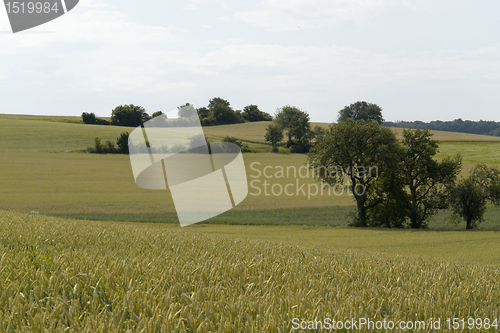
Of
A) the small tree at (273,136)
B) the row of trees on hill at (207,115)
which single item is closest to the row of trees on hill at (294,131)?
the small tree at (273,136)

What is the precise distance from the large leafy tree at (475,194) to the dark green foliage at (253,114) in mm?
117816

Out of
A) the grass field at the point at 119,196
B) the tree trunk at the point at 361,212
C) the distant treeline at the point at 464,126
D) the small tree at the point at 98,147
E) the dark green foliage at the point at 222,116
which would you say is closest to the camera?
the tree trunk at the point at 361,212

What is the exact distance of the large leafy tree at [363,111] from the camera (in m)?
114

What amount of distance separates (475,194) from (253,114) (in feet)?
398

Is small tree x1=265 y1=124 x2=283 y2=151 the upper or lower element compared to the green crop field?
upper

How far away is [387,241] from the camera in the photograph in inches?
829

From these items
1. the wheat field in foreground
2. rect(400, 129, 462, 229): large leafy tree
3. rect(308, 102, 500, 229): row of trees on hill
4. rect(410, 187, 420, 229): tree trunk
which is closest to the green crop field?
the wheat field in foreground

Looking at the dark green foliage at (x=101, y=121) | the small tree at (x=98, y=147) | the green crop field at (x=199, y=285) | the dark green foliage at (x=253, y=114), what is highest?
the dark green foliage at (x=253, y=114)

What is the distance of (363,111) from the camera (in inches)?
4510

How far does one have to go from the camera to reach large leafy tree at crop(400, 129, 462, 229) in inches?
1139

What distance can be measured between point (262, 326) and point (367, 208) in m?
Answer: 30.5

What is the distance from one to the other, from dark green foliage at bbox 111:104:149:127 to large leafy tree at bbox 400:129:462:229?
88687 millimetres

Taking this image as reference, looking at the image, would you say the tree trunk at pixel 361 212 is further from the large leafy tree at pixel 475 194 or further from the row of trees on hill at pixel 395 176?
the large leafy tree at pixel 475 194

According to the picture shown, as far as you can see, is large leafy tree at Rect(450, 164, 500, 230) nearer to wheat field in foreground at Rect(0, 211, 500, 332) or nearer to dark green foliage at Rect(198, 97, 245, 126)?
wheat field in foreground at Rect(0, 211, 500, 332)
